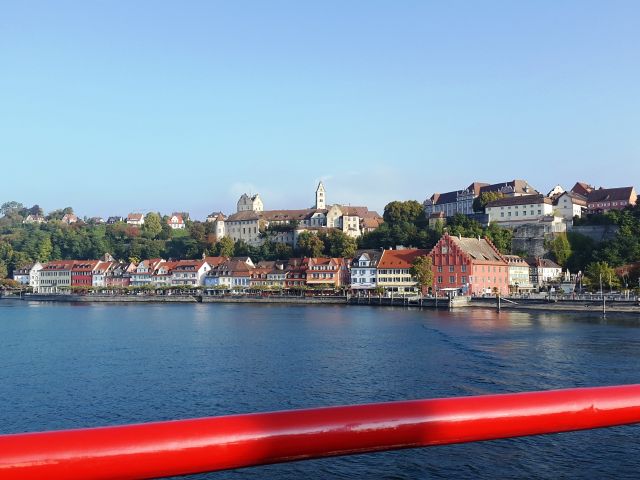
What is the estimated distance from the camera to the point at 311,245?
10675cm

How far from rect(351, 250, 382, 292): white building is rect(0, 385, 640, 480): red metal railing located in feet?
294

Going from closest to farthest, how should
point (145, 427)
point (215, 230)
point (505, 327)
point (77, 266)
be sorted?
point (145, 427), point (505, 327), point (77, 266), point (215, 230)

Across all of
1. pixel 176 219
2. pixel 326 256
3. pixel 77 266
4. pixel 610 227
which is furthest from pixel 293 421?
pixel 176 219

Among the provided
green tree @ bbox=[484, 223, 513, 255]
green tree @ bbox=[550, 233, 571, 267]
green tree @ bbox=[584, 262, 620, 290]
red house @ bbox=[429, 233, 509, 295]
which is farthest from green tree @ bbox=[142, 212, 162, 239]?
green tree @ bbox=[584, 262, 620, 290]

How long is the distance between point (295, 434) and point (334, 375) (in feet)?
83.0

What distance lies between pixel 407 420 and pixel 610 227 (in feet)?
308

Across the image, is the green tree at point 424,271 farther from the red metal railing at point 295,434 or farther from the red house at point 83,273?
the red metal railing at point 295,434

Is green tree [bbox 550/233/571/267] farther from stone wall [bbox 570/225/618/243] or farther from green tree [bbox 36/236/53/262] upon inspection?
green tree [bbox 36/236/53/262]

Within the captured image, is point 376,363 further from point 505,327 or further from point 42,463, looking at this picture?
point 42,463

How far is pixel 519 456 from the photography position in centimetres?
1536

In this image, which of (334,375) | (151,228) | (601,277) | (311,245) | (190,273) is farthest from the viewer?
(151,228)

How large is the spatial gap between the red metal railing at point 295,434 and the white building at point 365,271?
3526 inches

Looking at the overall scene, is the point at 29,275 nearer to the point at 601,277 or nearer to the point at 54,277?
the point at 54,277

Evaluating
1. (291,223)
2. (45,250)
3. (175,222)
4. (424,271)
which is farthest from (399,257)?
(175,222)
